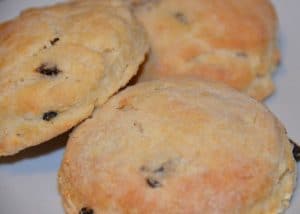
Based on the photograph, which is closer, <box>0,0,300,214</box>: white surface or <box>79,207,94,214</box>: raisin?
<box>79,207,94,214</box>: raisin

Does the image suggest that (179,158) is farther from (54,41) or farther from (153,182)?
(54,41)

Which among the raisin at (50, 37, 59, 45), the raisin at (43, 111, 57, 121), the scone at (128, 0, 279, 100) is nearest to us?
the raisin at (43, 111, 57, 121)

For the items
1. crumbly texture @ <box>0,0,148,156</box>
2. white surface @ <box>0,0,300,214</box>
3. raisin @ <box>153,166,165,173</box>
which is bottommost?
white surface @ <box>0,0,300,214</box>

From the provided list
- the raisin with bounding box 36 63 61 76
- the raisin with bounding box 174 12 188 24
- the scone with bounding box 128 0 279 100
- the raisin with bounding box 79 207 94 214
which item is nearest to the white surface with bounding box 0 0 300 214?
the scone with bounding box 128 0 279 100

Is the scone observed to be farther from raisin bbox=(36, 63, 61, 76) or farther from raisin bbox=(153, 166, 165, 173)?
raisin bbox=(153, 166, 165, 173)

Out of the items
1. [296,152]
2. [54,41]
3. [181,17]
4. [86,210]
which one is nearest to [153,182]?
[86,210]

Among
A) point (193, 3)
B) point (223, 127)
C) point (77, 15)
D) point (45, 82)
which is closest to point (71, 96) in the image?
point (45, 82)

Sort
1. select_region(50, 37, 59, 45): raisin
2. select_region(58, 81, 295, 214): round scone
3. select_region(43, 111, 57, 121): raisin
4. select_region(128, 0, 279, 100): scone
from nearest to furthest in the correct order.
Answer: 1. select_region(58, 81, 295, 214): round scone
2. select_region(43, 111, 57, 121): raisin
3. select_region(50, 37, 59, 45): raisin
4. select_region(128, 0, 279, 100): scone

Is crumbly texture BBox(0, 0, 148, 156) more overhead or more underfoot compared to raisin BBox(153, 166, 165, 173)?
more overhead
